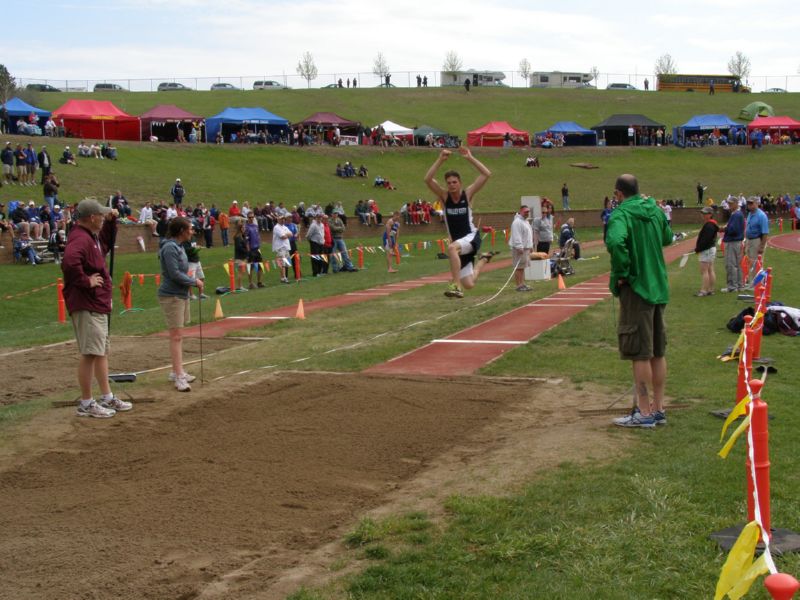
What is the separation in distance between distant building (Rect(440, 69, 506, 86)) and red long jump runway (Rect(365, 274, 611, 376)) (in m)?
96.6

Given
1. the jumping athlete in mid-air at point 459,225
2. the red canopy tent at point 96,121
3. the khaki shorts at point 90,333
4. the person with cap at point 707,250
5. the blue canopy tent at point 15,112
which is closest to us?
the khaki shorts at point 90,333

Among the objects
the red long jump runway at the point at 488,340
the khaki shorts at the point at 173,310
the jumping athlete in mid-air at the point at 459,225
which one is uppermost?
the jumping athlete in mid-air at the point at 459,225

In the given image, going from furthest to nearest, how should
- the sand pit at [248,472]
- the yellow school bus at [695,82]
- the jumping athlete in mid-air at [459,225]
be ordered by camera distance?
the yellow school bus at [695,82], the jumping athlete in mid-air at [459,225], the sand pit at [248,472]

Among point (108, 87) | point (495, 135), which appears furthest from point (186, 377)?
point (108, 87)

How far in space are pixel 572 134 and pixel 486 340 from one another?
62.6m

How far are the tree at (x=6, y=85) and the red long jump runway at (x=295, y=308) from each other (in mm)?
66277

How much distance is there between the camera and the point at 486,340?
13.6m

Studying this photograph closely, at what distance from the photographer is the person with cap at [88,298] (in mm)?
9025

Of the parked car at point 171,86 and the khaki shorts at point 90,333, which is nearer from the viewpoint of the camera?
the khaki shorts at point 90,333

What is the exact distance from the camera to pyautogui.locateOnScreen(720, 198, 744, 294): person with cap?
61.3ft

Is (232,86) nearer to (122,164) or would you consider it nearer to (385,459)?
(122,164)

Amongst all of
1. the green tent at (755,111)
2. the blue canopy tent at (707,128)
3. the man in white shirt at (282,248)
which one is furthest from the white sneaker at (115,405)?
the green tent at (755,111)

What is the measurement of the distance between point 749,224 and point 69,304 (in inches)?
614

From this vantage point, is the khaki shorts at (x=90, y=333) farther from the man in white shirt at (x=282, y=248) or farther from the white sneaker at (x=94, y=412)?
the man in white shirt at (x=282, y=248)
